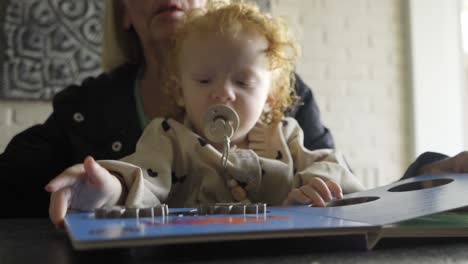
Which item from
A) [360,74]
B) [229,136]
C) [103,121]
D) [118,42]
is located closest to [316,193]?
[229,136]

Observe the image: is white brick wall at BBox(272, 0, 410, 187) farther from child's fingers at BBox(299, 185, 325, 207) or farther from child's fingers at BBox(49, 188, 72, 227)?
child's fingers at BBox(49, 188, 72, 227)

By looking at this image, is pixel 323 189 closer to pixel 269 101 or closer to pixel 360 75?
pixel 269 101

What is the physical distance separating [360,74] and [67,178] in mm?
2429

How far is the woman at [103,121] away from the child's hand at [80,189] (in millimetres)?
468

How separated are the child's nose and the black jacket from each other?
1.25 feet

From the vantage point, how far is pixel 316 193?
667 millimetres

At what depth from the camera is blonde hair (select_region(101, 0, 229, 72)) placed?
1.40 meters

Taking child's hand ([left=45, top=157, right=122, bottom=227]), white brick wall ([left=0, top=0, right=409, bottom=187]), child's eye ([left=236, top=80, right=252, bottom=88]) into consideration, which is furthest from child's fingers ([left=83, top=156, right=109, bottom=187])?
white brick wall ([left=0, top=0, right=409, bottom=187])

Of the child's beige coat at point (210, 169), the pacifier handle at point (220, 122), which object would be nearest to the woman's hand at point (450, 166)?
the child's beige coat at point (210, 169)

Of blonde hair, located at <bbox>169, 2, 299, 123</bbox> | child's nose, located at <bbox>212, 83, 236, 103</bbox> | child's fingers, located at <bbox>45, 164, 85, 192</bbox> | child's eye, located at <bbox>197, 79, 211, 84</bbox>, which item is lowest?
child's fingers, located at <bbox>45, 164, 85, 192</bbox>

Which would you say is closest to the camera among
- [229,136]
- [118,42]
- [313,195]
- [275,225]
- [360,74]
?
[275,225]

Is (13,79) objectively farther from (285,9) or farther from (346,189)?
(346,189)

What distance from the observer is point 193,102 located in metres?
0.86

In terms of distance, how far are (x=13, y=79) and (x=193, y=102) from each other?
1479mm
